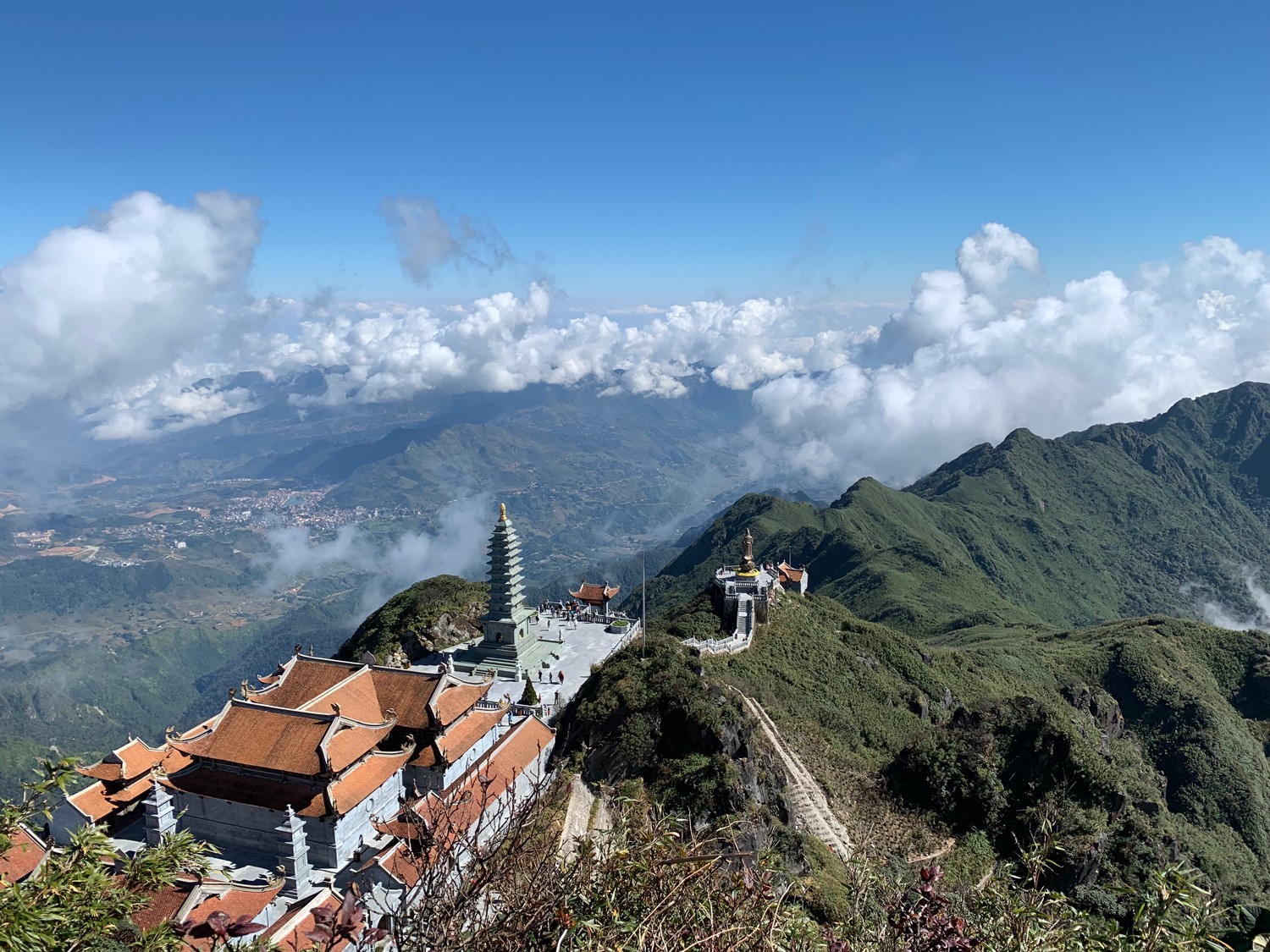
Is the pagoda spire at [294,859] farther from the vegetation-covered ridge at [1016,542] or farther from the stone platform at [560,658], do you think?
the vegetation-covered ridge at [1016,542]

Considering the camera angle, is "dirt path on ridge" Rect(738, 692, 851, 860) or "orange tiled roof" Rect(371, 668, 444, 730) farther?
"orange tiled roof" Rect(371, 668, 444, 730)

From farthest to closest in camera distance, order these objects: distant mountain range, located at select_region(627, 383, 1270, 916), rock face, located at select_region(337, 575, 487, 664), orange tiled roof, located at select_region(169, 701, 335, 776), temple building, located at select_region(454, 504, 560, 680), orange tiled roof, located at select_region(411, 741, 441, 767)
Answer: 1. rock face, located at select_region(337, 575, 487, 664)
2. temple building, located at select_region(454, 504, 560, 680)
3. distant mountain range, located at select_region(627, 383, 1270, 916)
4. orange tiled roof, located at select_region(411, 741, 441, 767)
5. orange tiled roof, located at select_region(169, 701, 335, 776)

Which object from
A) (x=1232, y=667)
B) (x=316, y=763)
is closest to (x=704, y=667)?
(x=316, y=763)

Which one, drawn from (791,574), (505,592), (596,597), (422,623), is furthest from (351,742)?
(791,574)

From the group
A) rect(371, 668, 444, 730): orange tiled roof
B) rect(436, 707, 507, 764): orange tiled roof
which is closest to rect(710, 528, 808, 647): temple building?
rect(436, 707, 507, 764): orange tiled roof

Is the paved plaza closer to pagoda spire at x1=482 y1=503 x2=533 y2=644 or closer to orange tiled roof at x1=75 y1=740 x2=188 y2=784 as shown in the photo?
pagoda spire at x1=482 y1=503 x2=533 y2=644

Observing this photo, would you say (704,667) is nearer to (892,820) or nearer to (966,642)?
(892,820)
